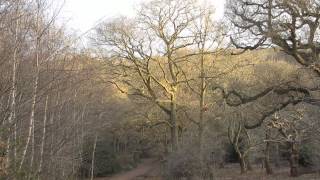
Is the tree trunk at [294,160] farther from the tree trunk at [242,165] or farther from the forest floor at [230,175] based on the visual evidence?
the tree trunk at [242,165]

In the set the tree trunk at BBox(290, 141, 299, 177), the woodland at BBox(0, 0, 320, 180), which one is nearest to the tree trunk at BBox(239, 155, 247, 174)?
the woodland at BBox(0, 0, 320, 180)

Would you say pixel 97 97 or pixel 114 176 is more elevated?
pixel 97 97

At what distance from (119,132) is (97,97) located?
14.3 metres

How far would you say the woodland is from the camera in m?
10.8

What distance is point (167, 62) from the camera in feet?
124

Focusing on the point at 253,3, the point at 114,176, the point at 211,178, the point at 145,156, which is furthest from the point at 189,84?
the point at 145,156

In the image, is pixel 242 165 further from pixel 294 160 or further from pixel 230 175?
pixel 294 160

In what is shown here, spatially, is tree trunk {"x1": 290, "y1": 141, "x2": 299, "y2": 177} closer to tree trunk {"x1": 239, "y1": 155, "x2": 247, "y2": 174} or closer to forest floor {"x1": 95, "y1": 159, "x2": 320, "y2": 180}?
forest floor {"x1": 95, "y1": 159, "x2": 320, "y2": 180}

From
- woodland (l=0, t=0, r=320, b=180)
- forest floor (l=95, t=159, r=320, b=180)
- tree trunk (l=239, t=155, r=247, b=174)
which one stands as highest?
woodland (l=0, t=0, r=320, b=180)

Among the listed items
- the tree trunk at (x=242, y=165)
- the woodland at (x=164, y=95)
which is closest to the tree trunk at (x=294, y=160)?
the woodland at (x=164, y=95)

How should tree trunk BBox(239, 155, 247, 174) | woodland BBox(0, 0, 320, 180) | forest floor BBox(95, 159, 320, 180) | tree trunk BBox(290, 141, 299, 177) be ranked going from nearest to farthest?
woodland BBox(0, 0, 320, 180) → tree trunk BBox(290, 141, 299, 177) → forest floor BBox(95, 159, 320, 180) → tree trunk BBox(239, 155, 247, 174)

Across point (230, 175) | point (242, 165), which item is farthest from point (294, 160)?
point (242, 165)

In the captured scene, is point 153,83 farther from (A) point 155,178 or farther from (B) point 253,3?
(B) point 253,3

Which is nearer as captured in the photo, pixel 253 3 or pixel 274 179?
pixel 253 3
